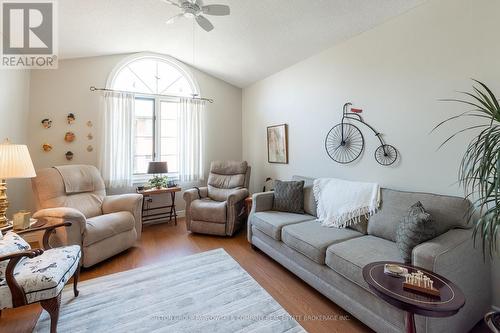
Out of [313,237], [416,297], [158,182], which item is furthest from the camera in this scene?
[158,182]

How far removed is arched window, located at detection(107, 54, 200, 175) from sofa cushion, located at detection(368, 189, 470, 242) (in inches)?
139

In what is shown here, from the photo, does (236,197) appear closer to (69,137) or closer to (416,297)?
(416,297)

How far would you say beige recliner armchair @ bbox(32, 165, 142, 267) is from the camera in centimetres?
243

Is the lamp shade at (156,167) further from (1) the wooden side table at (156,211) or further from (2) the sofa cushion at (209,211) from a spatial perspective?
(2) the sofa cushion at (209,211)

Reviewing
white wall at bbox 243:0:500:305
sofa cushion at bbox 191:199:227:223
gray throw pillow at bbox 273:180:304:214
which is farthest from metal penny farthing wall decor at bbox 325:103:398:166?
sofa cushion at bbox 191:199:227:223

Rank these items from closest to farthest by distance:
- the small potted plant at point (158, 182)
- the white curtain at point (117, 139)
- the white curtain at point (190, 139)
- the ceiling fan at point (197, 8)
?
the ceiling fan at point (197, 8)
the white curtain at point (117, 139)
the small potted plant at point (158, 182)
the white curtain at point (190, 139)

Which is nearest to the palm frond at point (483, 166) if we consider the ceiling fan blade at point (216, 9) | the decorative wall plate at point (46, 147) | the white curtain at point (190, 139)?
the ceiling fan blade at point (216, 9)

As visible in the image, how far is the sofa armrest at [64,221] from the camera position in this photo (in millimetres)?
2359

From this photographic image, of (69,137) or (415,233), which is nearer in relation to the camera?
(415,233)

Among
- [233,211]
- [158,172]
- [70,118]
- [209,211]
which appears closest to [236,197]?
[233,211]

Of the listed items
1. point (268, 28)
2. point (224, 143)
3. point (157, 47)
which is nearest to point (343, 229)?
point (268, 28)

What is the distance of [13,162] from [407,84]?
3766mm

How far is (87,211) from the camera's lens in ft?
10.1

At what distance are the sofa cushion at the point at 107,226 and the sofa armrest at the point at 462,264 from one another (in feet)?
9.68
